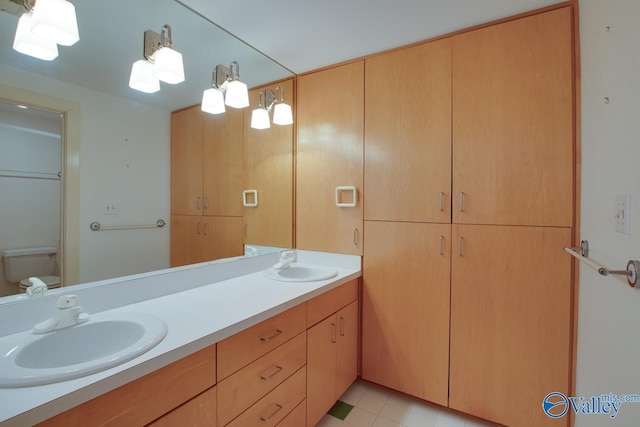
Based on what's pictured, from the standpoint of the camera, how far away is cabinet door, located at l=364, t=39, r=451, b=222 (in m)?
1.62

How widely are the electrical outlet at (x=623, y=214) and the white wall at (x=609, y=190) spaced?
0.8 inches

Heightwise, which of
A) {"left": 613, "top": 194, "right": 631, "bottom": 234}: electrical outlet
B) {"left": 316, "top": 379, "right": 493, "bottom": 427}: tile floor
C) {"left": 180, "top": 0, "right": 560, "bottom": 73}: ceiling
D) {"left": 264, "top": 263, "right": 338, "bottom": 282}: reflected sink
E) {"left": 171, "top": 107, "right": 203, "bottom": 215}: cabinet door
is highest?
{"left": 180, "top": 0, "right": 560, "bottom": 73}: ceiling

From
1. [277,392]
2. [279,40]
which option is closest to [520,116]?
[279,40]

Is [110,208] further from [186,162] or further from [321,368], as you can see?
[321,368]

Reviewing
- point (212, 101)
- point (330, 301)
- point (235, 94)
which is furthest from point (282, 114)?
point (330, 301)

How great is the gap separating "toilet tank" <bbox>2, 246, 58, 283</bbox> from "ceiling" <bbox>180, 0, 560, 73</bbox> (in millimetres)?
1325

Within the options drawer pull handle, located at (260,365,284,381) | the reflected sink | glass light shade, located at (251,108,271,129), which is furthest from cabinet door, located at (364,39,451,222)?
drawer pull handle, located at (260,365,284,381)

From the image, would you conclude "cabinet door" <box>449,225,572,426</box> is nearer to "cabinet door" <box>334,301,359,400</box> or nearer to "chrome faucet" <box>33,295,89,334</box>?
"cabinet door" <box>334,301,359,400</box>

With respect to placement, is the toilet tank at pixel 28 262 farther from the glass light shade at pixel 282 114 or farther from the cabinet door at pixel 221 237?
the glass light shade at pixel 282 114

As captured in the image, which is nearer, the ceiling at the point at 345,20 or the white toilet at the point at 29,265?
the white toilet at the point at 29,265

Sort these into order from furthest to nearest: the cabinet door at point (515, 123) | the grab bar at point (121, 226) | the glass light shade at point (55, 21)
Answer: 1. the cabinet door at point (515, 123)
2. the grab bar at point (121, 226)
3. the glass light shade at point (55, 21)

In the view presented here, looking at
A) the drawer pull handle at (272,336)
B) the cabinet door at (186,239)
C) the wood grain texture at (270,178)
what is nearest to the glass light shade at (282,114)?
the wood grain texture at (270,178)

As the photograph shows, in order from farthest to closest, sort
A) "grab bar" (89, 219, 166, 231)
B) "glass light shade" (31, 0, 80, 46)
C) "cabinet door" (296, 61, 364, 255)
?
"cabinet door" (296, 61, 364, 255) < "grab bar" (89, 219, 166, 231) < "glass light shade" (31, 0, 80, 46)

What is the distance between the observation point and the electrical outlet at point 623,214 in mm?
839
